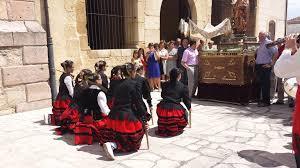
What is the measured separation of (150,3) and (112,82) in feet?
22.5

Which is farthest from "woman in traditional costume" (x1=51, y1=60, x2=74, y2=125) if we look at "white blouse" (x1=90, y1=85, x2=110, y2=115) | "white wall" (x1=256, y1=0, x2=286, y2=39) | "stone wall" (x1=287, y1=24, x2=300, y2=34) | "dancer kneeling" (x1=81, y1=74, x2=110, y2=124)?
"stone wall" (x1=287, y1=24, x2=300, y2=34)

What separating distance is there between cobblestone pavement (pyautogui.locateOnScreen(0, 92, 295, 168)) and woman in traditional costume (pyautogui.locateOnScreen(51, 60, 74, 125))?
421 mm

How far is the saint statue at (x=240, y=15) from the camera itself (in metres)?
9.18

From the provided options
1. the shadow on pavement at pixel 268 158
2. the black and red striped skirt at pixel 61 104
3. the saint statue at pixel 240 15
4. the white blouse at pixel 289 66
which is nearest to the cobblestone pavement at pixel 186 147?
the shadow on pavement at pixel 268 158

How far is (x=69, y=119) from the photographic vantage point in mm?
5324

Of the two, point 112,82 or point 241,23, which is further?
point 241,23

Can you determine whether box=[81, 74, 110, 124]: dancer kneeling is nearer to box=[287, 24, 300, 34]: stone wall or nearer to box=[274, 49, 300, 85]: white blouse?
A: box=[274, 49, 300, 85]: white blouse

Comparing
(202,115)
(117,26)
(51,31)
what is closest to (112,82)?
(202,115)

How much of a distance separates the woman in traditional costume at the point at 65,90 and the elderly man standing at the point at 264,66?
4303mm

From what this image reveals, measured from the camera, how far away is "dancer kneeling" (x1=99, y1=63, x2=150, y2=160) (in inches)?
168

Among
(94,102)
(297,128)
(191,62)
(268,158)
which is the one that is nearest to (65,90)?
(94,102)

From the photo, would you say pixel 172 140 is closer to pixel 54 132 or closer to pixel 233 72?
pixel 54 132

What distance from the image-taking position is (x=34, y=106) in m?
7.33

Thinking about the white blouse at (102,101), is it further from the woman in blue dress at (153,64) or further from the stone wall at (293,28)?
the stone wall at (293,28)
